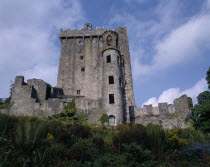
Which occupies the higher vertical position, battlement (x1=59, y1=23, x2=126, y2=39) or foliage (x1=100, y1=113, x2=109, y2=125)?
battlement (x1=59, y1=23, x2=126, y2=39)

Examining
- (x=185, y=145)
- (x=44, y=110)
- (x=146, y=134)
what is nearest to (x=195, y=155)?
(x=185, y=145)

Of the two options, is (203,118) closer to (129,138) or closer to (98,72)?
(129,138)

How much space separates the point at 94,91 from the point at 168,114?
1193 cm

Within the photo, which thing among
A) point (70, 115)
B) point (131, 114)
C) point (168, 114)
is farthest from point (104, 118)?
point (168, 114)

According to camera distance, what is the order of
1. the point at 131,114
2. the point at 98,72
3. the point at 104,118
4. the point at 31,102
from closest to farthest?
1. the point at 104,118
2. the point at 31,102
3. the point at 131,114
4. the point at 98,72

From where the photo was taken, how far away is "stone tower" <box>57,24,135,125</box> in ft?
71.8

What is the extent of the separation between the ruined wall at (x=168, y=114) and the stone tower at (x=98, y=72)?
1.54m

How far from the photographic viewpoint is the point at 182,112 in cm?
2067

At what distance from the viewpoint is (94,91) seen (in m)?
28.9

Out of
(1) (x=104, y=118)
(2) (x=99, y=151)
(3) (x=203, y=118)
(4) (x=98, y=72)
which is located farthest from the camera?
(4) (x=98, y=72)

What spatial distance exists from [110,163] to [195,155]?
3.82 metres

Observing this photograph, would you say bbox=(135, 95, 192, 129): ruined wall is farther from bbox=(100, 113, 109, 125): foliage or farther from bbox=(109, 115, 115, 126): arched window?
bbox=(100, 113, 109, 125): foliage

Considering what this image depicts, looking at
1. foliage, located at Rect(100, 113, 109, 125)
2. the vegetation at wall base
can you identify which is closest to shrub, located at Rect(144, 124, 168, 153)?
the vegetation at wall base

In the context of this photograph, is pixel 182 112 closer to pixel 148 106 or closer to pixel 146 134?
pixel 148 106
